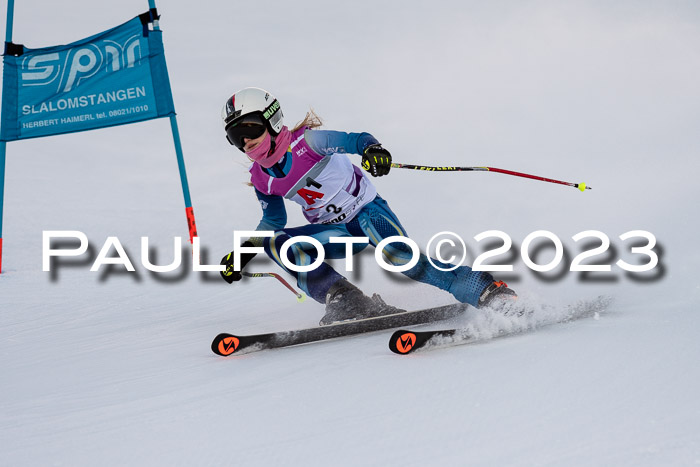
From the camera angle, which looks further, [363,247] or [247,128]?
[363,247]

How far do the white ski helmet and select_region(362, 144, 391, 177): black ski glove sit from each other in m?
0.54

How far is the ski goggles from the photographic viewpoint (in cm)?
349

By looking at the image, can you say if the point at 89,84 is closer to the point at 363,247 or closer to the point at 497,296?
the point at 363,247

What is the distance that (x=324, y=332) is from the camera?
3.49 metres

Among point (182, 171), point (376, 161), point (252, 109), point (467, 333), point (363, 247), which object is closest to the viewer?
point (467, 333)

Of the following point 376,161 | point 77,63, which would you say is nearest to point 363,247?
point 376,161

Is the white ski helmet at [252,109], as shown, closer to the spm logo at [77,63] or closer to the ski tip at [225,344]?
the ski tip at [225,344]

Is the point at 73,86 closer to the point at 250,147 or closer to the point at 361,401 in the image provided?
the point at 250,147

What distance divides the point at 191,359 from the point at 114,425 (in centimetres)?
99

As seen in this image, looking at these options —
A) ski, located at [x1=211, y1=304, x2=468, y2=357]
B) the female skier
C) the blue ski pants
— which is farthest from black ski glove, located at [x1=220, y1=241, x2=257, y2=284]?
ski, located at [x1=211, y1=304, x2=468, y2=357]

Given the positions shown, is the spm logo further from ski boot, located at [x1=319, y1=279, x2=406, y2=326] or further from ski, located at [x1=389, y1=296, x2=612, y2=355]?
ski, located at [x1=389, y1=296, x2=612, y2=355]

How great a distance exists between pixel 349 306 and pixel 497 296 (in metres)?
0.84

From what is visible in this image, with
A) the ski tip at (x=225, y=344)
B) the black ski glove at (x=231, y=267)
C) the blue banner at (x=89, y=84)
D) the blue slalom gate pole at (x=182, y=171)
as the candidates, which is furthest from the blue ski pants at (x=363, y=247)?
the blue banner at (x=89, y=84)

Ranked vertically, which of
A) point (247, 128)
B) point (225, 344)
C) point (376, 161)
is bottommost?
point (225, 344)
